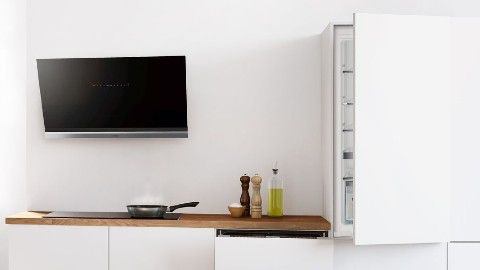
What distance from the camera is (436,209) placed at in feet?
9.81

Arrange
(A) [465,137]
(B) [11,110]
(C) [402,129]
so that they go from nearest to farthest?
(C) [402,129] → (A) [465,137] → (B) [11,110]

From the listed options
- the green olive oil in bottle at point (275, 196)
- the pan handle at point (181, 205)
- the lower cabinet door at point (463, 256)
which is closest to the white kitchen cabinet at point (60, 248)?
the pan handle at point (181, 205)

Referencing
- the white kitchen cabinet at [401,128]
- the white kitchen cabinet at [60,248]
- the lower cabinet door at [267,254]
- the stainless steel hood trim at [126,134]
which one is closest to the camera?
the white kitchen cabinet at [401,128]

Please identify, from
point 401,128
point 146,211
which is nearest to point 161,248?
point 146,211

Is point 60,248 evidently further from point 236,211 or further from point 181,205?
point 236,211

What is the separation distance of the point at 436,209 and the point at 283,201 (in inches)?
Answer: 35.5

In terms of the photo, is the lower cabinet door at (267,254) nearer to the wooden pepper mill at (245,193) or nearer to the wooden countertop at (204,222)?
the wooden countertop at (204,222)

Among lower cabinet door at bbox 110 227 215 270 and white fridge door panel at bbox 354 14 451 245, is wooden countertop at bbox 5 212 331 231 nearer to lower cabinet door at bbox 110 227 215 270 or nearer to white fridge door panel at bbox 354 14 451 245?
lower cabinet door at bbox 110 227 215 270

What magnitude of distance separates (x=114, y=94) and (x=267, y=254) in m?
1.32

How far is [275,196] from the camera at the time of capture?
3.35m

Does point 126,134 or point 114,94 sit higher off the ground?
point 114,94

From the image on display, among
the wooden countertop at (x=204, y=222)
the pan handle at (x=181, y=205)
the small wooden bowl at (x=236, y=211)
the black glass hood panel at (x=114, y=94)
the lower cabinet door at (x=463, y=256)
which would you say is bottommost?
the lower cabinet door at (x=463, y=256)

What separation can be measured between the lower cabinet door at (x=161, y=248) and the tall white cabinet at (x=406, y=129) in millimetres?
731

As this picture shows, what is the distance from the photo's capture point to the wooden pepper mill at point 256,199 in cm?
325
